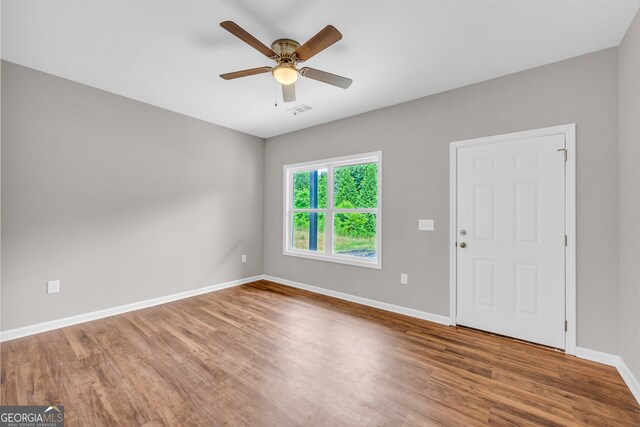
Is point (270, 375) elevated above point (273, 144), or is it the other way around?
point (273, 144)

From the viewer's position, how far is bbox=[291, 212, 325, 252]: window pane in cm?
448

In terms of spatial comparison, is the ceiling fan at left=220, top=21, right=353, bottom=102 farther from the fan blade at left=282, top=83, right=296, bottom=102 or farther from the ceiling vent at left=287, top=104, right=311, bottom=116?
the ceiling vent at left=287, top=104, right=311, bottom=116

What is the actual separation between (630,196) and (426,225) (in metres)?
1.63

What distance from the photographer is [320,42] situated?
6.06 ft

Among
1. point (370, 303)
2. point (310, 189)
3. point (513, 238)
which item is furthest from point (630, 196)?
point (310, 189)

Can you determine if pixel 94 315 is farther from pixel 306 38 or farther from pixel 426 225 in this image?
pixel 426 225

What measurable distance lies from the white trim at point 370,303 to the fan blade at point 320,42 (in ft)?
Answer: 9.67

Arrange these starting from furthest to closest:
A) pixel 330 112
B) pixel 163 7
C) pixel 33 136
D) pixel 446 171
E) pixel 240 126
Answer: pixel 240 126 < pixel 330 112 < pixel 446 171 < pixel 33 136 < pixel 163 7

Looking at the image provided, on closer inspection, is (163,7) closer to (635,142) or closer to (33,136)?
(33,136)

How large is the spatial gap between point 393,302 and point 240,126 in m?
3.54

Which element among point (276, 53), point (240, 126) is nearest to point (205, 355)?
point (276, 53)

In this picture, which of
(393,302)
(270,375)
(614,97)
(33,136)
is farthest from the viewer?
(393,302)

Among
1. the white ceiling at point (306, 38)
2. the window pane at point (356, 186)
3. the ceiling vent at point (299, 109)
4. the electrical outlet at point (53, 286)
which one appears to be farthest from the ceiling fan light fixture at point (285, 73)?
the electrical outlet at point (53, 286)

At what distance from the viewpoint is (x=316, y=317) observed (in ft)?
10.6
